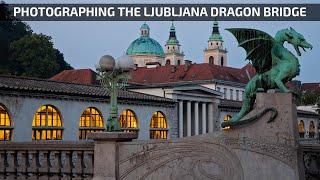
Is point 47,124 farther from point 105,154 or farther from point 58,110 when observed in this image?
point 105,154

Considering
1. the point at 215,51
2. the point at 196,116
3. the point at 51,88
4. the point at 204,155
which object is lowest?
the point at 204,155

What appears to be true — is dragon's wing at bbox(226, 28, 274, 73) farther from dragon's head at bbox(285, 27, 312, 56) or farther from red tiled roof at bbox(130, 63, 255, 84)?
red tiled roof at bbox(130, 63, 255, 84)

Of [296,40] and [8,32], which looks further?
[8,32]

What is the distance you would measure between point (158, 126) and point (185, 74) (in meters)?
40.6

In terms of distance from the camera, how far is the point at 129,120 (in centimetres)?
4250

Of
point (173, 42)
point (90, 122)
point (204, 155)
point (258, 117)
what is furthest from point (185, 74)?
point (204, 155)

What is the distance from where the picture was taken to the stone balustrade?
1057 cm

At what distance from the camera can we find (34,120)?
34062 millimetres

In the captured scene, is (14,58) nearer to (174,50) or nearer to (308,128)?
(308,128)

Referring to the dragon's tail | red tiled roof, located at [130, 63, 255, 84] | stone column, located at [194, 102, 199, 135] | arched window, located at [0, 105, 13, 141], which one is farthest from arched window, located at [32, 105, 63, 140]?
red tiled roof, located at [130, 63, 255, 84]

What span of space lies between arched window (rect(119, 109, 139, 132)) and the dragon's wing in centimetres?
3001

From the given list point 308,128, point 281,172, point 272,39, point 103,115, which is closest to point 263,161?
point 281,172

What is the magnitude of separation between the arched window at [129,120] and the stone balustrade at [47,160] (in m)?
30.0

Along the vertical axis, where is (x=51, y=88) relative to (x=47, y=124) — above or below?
above
